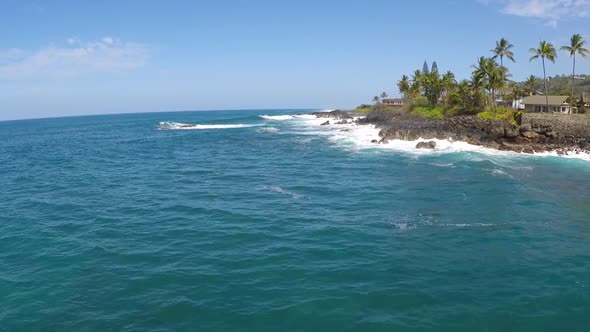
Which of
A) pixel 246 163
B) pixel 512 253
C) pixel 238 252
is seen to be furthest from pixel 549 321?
pixel 246 163

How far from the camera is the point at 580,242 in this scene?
74.2 feet

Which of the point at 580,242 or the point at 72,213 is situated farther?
the point at 72,213

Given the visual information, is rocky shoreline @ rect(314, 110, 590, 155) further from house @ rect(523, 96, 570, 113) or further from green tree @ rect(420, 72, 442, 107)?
green tree @ rect(420, 72, 442, 107)

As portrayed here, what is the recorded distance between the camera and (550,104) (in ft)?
247

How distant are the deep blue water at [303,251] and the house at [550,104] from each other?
38.9 metres

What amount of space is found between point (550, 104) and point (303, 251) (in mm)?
72741

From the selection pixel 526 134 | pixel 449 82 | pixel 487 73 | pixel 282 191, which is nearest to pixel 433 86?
pixel 449 82

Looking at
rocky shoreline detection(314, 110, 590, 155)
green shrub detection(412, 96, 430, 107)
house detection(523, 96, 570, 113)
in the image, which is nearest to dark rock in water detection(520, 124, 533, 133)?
rocky shoreline detection(314, 110, 590, 155)

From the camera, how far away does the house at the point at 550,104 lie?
74206 millimetres

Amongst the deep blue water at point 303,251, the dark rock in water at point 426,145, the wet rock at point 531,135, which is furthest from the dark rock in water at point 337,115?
the deep blue water at point 303,251

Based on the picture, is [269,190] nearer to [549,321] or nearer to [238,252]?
[238,252]

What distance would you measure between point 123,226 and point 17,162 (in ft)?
142

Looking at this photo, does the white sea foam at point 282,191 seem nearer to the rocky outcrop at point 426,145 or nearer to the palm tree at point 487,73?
the rocky outcrop at point 426,145

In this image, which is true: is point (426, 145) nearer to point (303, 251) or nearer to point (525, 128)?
point (525, 128)
